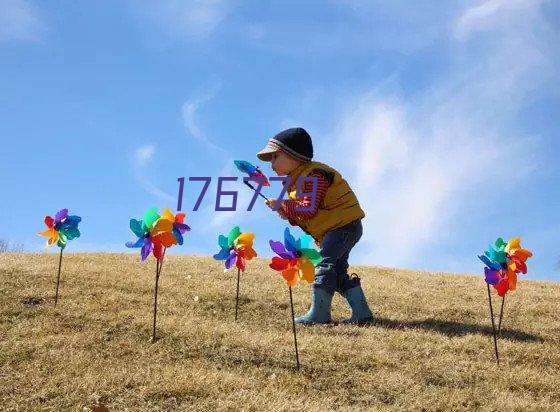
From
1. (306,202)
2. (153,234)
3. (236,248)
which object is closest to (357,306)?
(306,202)

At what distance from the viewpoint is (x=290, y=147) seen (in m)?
7.93

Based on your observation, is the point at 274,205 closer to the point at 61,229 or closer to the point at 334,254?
the point at 334,254

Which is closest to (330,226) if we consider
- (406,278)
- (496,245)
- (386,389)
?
(496,245)

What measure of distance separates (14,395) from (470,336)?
5.30 meters

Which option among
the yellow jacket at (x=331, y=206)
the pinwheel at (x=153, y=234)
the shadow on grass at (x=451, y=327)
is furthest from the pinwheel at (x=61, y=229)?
the shadow on grass at (x=451, y=327)

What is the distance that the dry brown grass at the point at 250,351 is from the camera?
535cm

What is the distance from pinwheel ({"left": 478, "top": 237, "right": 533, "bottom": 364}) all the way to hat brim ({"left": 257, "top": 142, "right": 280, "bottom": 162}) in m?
2.84

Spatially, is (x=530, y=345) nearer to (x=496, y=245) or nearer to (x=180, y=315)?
(x=496, y=245)

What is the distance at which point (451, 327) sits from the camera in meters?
8.55

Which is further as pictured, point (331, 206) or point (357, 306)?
point (357, 306)

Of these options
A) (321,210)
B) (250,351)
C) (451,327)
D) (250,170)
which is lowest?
(250,351)

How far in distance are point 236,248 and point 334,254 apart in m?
1.28

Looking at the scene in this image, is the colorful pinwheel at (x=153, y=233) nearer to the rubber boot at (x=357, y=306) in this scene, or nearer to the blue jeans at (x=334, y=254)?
the blue jeans at (x=334, y=254)

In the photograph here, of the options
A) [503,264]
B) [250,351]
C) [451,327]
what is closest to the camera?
[250,351]
